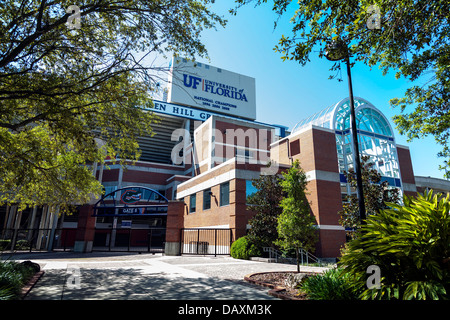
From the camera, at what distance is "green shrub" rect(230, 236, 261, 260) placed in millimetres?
17828

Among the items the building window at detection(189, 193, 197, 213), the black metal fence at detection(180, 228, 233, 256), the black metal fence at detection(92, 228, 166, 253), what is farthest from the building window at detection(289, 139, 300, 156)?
the black metal fence at detection(92, 228, 166, 253)

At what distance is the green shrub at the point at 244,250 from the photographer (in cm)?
1783

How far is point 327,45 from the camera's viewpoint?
789 centimetres

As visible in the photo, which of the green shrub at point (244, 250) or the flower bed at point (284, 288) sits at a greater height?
the green shrub at point (244, 250)

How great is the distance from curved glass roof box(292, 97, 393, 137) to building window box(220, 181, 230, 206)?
1372 centimetres

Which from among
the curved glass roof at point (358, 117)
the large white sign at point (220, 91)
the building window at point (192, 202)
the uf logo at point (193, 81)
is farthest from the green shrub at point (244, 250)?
the uf logo at point (193, 81)

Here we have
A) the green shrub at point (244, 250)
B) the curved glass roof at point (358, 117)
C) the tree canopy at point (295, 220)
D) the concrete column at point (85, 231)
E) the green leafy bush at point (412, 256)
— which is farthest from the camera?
the curved glass roof at point (358, 117)

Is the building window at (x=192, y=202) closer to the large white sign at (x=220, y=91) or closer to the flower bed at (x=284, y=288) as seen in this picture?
the flower bed at (x=284, y=288)

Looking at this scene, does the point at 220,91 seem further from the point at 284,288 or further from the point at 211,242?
the point at 284,288

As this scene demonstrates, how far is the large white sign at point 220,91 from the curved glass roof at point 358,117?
3456 centimetres

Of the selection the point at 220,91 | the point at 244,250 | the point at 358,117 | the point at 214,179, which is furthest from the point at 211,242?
the point at 220,91

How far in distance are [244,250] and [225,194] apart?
260 inches
